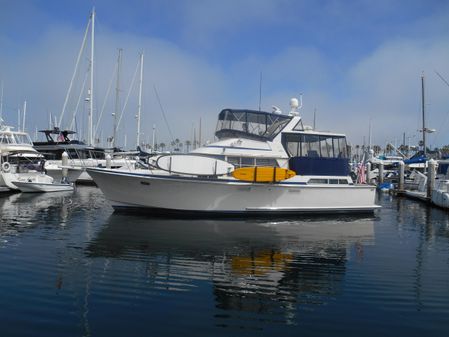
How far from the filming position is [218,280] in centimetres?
765

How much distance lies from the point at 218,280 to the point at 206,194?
294 inches

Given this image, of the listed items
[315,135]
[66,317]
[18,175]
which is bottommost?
[66,317]

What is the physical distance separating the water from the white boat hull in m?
1.33

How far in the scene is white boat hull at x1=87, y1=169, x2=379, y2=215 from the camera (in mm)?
14695

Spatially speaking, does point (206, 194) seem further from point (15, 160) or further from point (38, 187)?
point (15, 160)

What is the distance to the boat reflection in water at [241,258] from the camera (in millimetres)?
6613

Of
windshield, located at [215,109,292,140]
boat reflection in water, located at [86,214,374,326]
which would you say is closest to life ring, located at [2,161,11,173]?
boat reflection in water, located at [86,214,374,326]

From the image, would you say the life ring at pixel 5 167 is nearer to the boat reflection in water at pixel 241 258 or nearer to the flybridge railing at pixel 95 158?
the flybridge railing at pixel 95 158

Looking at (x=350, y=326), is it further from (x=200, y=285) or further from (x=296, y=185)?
(x=296, y=185)

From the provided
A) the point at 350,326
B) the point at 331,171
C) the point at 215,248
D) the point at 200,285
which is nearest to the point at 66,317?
the point at 200,285

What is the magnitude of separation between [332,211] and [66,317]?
13.1 metres

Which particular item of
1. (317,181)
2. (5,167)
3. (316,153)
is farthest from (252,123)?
(5,167)

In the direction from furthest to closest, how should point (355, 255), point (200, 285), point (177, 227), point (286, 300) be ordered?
point (177, 227) → point (355, 255) → point (200, 285) → point (286, 300)

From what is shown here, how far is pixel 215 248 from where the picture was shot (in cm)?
1048
